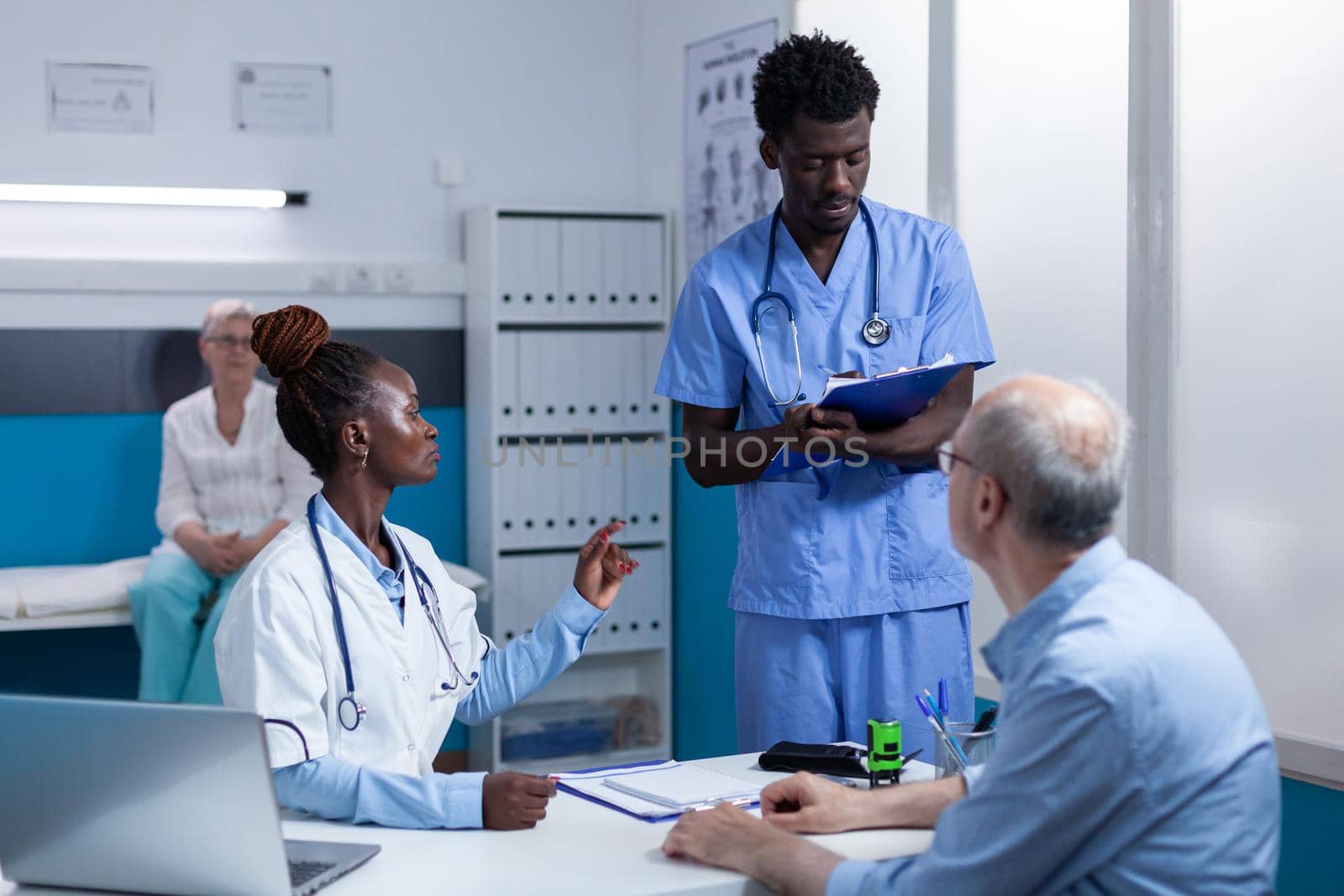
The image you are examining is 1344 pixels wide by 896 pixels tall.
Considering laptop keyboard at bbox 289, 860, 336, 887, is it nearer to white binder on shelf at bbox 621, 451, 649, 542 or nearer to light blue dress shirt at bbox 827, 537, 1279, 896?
light blue dress shirt at bbox 827, 537, 1279, 896

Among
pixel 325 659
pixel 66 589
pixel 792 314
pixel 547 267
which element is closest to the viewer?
pixel 325 659

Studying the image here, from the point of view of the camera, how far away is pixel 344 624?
1.64 m

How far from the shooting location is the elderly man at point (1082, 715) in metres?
1.16

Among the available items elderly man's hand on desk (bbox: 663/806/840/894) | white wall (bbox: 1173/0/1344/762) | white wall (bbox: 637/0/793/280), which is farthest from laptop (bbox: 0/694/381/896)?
white wall (bbox: 637/0/793/280)

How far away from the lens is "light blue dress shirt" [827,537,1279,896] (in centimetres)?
115

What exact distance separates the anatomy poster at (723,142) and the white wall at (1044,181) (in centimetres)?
70

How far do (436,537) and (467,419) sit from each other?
371 millimetres

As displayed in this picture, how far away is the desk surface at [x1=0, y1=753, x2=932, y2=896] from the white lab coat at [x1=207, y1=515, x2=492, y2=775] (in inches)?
4.4

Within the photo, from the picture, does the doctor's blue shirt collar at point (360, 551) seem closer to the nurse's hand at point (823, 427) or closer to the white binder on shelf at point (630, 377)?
the nurse's hand at point (823, 427)

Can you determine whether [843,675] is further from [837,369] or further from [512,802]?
[512,802]

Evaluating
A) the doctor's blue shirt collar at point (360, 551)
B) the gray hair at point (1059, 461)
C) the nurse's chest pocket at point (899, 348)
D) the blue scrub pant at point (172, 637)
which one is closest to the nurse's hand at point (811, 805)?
the gray hair at point (1059, 461)

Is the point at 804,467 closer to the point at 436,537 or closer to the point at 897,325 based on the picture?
the point at 897,325

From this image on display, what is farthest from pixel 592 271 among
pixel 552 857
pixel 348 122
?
pixel 552 857

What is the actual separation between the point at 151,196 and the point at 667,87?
4.94ft
